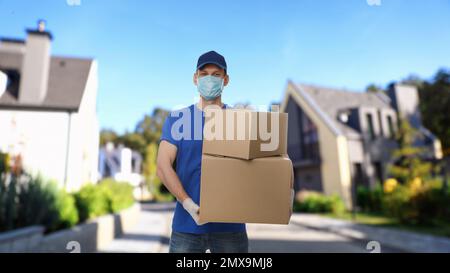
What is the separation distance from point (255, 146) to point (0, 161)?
5340 mm

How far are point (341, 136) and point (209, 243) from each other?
55.7 feet

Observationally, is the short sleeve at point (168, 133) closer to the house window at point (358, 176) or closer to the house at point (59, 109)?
the house at point (59, 109)

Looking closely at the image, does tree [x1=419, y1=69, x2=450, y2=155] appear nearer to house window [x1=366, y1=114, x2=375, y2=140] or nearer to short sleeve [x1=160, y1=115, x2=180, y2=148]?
house window [x1=366, y1=114, x2=375, y2=140]

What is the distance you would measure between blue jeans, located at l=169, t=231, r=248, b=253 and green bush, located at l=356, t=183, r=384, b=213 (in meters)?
16.1

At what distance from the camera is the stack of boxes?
1662 mm

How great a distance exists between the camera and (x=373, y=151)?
60.1 ft

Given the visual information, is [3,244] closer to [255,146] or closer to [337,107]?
[255,146]

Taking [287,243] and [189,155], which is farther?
[287,243]

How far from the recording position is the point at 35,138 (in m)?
4.31

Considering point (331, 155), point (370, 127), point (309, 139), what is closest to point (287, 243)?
point (331, 155)

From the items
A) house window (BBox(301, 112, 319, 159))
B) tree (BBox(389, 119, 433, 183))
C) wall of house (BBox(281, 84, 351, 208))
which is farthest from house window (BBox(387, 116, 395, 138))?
house window (BBox(301, 112, 319, 159))

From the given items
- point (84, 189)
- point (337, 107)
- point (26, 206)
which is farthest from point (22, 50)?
point (337, 107)

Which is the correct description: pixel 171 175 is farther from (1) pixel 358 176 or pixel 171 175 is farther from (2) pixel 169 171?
(1) pixel 358 176

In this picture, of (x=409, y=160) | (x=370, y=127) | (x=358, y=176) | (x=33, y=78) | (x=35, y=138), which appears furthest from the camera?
(x=370, y=127)
